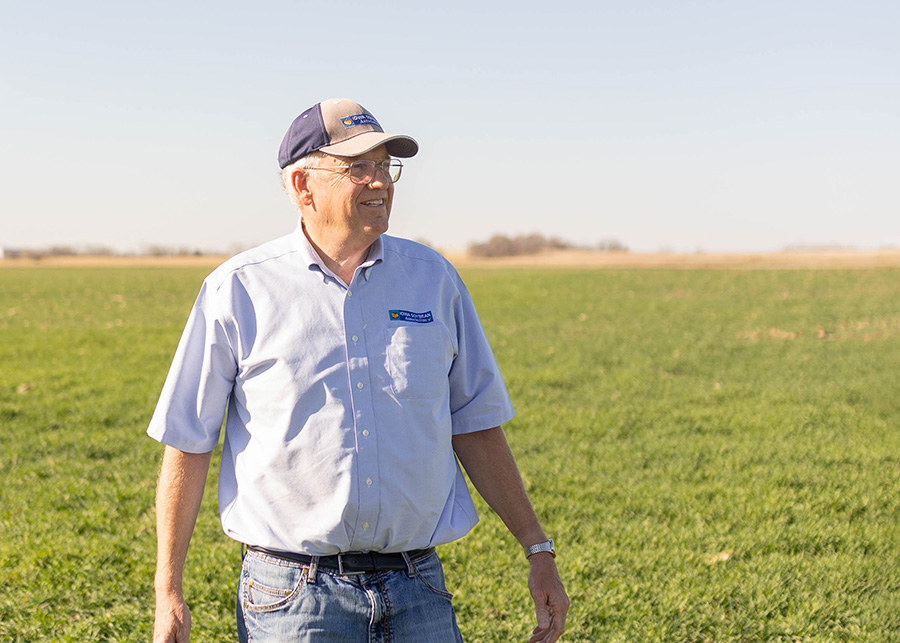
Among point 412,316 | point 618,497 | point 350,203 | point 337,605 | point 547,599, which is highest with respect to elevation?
point 350,203

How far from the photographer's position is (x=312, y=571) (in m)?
2.23

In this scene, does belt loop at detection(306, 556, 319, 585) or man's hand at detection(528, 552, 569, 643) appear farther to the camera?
man's hand at detection(528, 552, 569, 643)

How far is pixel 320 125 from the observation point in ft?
7.86

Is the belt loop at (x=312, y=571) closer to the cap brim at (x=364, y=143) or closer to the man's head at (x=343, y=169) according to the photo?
the man's head at (x=343, y=169)

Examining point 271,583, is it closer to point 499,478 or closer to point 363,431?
point 363,431

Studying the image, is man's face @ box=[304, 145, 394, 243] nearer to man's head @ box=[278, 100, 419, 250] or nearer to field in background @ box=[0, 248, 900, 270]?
man's head @ box=[278, 100, 419, 250]

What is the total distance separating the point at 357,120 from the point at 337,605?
4.42 ft

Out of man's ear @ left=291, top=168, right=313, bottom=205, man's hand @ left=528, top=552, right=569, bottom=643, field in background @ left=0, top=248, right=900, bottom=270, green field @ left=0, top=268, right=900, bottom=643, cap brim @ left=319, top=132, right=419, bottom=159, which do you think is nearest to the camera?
cap brim @ left=319, top=132, right=419, bottom=159

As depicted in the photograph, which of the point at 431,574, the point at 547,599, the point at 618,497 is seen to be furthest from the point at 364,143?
the point at 618,497

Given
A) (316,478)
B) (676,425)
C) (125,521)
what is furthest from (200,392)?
(676,425)

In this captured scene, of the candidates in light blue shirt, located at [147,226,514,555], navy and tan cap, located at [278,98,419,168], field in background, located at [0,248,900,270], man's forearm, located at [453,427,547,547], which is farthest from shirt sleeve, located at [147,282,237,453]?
field in background, located at [0,248,900,270]

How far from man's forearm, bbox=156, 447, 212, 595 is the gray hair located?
801 millimetres

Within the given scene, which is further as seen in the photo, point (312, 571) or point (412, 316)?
point (412, 316)

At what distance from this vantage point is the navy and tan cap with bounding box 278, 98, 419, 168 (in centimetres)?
234
